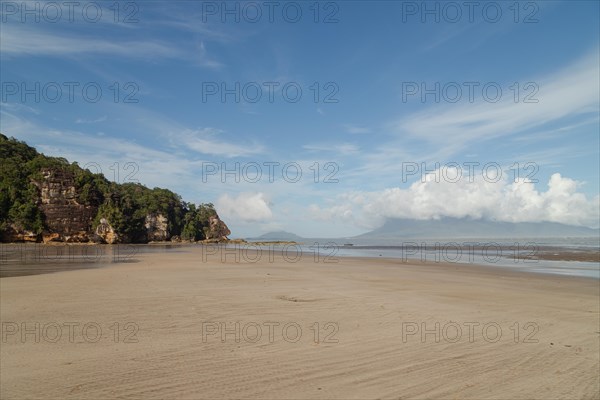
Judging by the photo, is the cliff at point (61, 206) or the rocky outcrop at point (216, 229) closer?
the cliff at point (61, 206)

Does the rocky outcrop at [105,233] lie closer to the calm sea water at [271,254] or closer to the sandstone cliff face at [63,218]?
the sandstone cliff face at [63,218]

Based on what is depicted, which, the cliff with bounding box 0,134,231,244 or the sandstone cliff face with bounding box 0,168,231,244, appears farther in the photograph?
the sandstone cliff face with bounding box 0,168,231,244

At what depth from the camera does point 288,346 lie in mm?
5969

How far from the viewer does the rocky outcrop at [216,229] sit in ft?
397

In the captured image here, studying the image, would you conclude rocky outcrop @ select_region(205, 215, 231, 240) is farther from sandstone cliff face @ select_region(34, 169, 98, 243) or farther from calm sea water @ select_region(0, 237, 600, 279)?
calm sea water @ select_region(0, 237, 600, 279)

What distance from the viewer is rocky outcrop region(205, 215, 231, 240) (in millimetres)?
121125

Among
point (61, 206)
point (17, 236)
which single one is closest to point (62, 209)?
point (61, 206)

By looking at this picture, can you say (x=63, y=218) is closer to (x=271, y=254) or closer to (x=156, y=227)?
(x=156, y=227)

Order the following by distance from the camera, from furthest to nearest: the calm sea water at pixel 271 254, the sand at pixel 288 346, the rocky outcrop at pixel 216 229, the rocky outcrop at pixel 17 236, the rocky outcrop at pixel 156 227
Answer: the rocky outcrop at pixel 216 229, the rocky outcrop at pixel 156 227, the rocky outcrop at pixel 17 236, the calm sea water at pixel 271 254, the sand at pixel 288 346

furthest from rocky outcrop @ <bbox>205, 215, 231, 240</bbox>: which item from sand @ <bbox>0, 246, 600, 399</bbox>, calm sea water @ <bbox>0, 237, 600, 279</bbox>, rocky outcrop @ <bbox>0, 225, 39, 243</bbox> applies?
sand @ <bbox>0, 246, 600, 399</bbox>

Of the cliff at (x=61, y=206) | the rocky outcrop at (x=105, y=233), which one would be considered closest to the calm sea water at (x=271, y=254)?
the cliff at (x=61, y=206)

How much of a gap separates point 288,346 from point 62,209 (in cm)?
7913

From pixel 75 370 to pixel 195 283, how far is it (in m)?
8.50

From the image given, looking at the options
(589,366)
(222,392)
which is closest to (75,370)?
(222,392)
